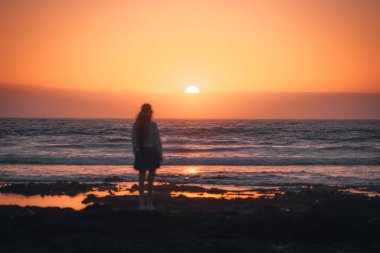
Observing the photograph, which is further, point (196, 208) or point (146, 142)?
point (196, 208)

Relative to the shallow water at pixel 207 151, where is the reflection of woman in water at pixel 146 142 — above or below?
above

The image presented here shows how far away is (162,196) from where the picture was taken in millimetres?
13477

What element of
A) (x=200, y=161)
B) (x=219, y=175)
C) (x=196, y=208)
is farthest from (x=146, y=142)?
(x=200, y=161)

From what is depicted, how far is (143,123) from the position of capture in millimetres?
10344

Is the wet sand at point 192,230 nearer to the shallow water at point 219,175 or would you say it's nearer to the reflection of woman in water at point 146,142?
the reflection of woman in water at point 146,142

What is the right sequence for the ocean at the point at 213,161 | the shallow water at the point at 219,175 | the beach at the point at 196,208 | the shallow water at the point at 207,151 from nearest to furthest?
1. the beach at the point at 196,208
2. the shallow water at the point at 219,175
3. the ocean at the point at 213,161
4. the shallow water at the point at 207,151

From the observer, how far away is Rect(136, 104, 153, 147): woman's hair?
33.8 feet

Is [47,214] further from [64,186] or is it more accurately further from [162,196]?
[64,186]

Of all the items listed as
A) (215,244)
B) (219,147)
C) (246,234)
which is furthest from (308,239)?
(219,147)

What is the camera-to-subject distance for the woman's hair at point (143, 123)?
33.8 feet

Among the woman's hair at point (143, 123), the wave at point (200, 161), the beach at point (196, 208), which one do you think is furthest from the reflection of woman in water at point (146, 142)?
the wave at point (200, 161)

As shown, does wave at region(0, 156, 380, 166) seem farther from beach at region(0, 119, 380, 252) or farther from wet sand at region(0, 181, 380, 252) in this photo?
wet sand at region(0, 181, 380, 252)

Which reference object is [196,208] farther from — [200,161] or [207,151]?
[207,151]

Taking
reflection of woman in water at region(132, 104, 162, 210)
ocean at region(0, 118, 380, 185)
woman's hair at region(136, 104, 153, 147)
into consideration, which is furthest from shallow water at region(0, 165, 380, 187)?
woman's hair at region(136, 104, 153, 147)
